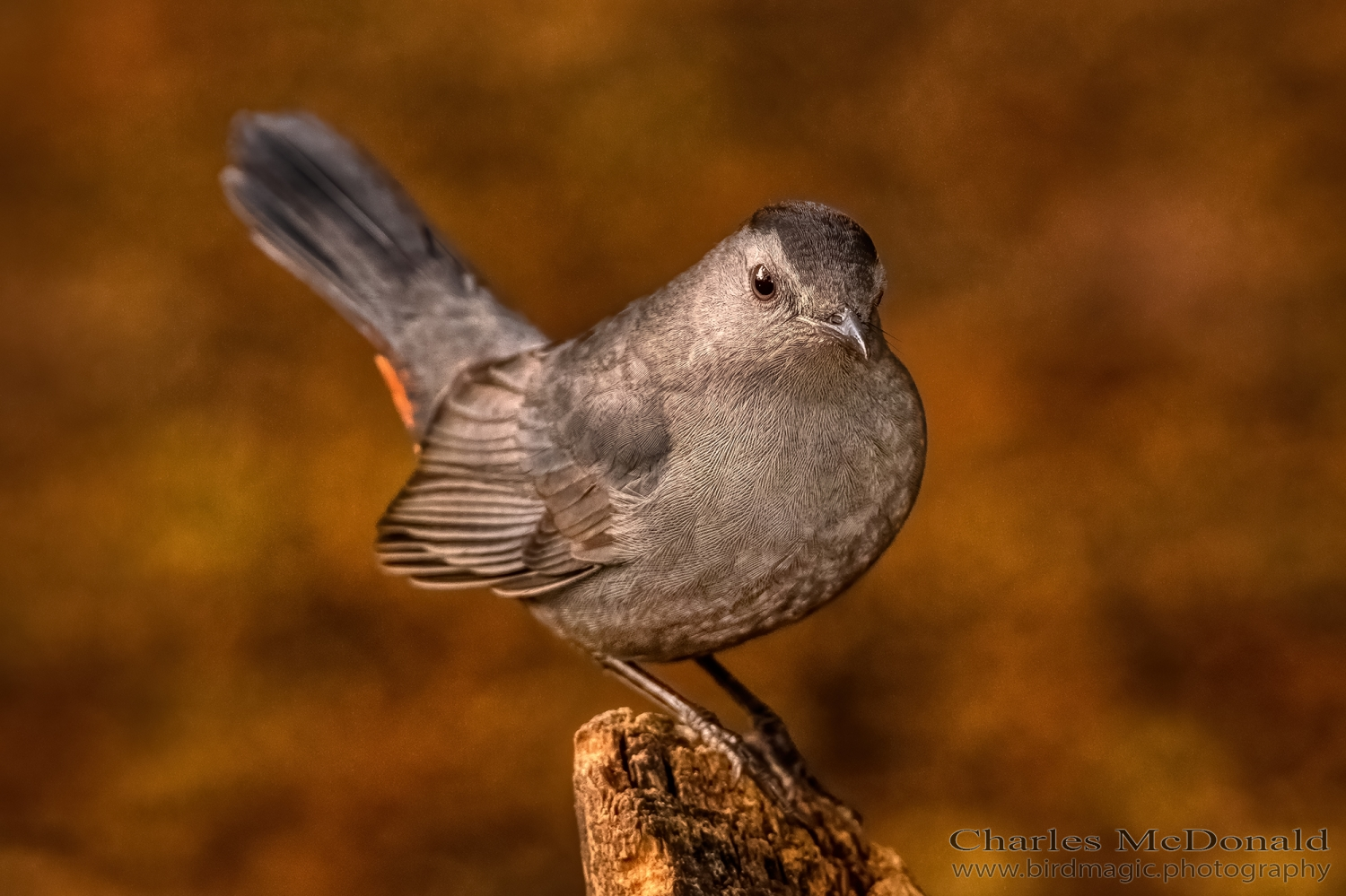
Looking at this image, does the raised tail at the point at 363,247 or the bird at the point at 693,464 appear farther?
the raised tail at the point at 363,247

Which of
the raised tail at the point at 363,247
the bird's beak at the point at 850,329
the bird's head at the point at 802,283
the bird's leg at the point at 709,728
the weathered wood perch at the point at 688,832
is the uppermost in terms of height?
the raised tail at the point at 363,247

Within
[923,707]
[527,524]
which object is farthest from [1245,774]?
[527,524]

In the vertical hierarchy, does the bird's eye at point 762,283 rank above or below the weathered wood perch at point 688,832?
above

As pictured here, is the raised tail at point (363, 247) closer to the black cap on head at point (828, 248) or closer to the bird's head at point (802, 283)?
the bird's head at point (802, 283)

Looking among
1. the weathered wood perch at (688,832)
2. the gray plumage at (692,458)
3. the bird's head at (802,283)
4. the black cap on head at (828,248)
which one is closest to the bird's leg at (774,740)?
the weathered wood perch at (688,832)

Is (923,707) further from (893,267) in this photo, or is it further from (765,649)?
(893,267)

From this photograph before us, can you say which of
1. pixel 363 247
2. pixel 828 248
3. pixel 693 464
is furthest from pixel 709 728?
pixel 363 247
